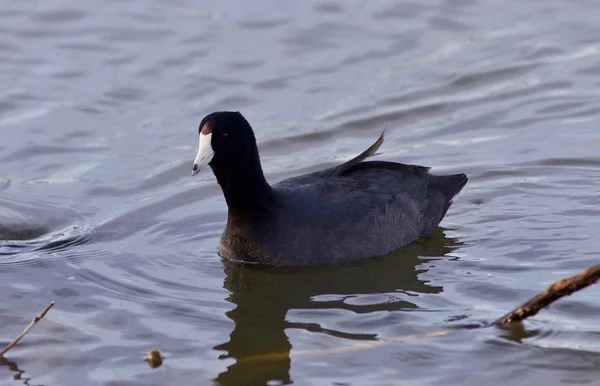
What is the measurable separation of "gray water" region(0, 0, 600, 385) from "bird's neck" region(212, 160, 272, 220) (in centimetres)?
40

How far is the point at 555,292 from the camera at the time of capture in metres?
5.41

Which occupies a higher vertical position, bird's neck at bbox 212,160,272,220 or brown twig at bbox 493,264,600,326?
bird's neck at bbox 212,160,272,220

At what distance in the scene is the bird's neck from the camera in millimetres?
7520

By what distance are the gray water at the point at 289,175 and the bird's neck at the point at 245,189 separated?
15.9 inches

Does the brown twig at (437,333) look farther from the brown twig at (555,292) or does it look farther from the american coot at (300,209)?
the american coot at (300,209)

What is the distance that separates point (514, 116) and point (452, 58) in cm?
163

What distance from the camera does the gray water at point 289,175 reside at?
20.0ft

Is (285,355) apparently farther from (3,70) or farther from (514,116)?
(3,70)

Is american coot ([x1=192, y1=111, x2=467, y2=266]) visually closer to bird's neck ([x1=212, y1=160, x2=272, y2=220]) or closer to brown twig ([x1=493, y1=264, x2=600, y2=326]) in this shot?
bird's neck ([x1=212, y1=160, x2=272, y2=220])

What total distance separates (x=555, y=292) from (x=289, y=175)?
423cm

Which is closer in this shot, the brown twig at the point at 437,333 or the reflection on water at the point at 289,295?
the brown twig at the point at 437,333

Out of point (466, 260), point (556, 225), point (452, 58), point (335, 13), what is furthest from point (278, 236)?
point (335, 13)

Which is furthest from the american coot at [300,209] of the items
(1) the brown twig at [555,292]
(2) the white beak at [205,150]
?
(1) the brown twig at [555,292]

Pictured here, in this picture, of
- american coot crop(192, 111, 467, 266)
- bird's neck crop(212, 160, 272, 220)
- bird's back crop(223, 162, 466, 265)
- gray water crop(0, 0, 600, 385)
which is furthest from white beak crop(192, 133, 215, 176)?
gray water crop(0, 0, 600, 385)
